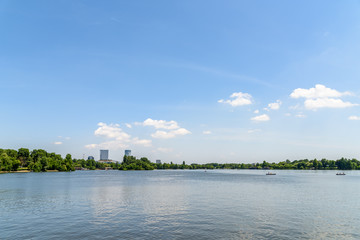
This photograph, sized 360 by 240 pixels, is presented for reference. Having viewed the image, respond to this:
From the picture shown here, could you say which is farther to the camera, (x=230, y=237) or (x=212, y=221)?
(x=212, y=221)

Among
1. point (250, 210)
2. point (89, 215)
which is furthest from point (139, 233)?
point (250, 210)

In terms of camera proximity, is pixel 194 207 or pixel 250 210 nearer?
pixel 250 210

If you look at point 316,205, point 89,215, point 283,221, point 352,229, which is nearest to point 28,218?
point 89,215

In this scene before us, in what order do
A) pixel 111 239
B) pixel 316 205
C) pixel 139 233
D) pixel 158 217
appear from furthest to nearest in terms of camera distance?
pixel 316 205
pixel 158 217
pixel 139 233
pixel 111 239

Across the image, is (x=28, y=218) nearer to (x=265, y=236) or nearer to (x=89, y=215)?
(x=89, y=215)

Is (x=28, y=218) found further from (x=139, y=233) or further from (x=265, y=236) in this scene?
(x=265, y=236)

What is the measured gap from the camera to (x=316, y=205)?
57500mm

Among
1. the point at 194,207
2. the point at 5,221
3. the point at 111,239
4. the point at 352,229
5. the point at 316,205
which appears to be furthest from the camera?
the point at 316,205

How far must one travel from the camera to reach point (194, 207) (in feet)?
176

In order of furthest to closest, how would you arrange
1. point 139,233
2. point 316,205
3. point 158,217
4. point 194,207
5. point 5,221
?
1. point 316,205
2. point 194,207
3. point 158,217
4. point 5,221
5. point 139,233

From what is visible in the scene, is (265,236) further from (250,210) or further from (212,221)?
(250,210)

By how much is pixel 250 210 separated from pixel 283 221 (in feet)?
31.7

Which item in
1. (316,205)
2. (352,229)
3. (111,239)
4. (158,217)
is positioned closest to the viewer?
(111,239)

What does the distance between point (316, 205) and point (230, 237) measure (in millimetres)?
36487
